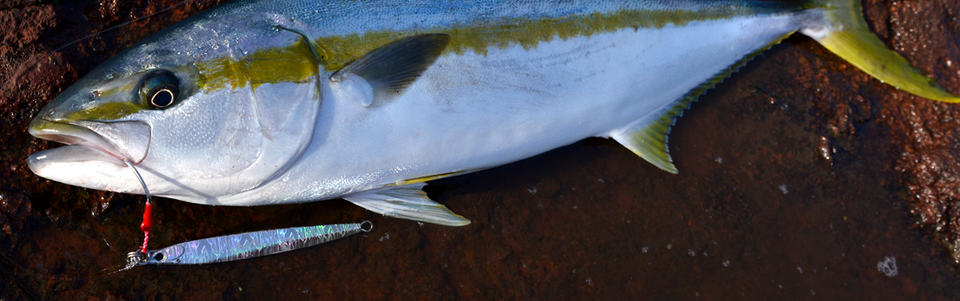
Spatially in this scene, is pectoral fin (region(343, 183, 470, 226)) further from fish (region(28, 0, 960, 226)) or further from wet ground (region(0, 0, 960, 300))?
wet ground (region(0, 0, 960, 300))

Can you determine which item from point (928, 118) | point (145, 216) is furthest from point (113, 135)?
point (928, 118)

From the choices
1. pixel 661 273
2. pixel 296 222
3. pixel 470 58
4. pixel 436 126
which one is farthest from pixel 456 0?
pixel 661 273

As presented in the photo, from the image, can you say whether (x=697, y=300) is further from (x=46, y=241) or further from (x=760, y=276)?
(x=46, y=241)

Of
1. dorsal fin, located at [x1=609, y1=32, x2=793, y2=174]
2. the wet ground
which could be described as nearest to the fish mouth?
the wet ground

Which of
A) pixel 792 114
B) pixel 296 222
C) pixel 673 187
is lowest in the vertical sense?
pixel 296 222

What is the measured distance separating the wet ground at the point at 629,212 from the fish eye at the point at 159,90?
579mm

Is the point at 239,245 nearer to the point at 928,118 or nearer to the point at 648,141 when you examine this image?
the point at 648,141

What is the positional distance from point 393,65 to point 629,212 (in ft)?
3.78

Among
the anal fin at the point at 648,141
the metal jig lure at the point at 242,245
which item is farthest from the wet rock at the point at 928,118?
the metal jig lure at the point at 242,245

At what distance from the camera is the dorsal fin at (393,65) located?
1.54 metres

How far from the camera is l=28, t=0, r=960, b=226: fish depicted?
1.43 meters

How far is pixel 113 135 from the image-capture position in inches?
54.7

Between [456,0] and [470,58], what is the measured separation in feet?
0.71

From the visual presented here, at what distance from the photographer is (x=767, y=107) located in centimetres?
222
